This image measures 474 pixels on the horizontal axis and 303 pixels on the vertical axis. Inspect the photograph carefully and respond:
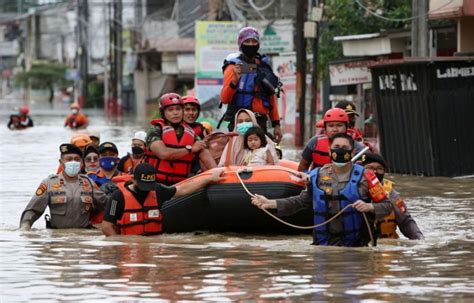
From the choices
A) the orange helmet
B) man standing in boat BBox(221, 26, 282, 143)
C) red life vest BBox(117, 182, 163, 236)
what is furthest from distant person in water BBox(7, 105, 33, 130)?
red life vest BBox(117, 182, 163, 236)

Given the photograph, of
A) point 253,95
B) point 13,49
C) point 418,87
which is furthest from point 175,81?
point 13,49

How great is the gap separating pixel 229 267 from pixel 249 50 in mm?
4940

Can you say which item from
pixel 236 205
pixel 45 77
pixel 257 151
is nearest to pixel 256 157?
pixel 257 151

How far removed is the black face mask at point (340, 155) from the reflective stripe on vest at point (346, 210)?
21 centimetres

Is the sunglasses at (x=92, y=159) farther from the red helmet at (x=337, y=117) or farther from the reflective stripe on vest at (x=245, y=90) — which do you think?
the red helmet at (x=337, y=117)

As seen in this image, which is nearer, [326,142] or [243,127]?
[326,142]

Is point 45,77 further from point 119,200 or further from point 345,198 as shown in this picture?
point 345,198

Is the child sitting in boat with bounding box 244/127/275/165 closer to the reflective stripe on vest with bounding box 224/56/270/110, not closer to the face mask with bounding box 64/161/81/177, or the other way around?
the reflective stripe on vest with bounding box 224/56/270/110

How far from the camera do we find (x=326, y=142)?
48.1ft

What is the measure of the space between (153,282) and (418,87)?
14.2m

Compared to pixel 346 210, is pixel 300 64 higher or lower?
higher

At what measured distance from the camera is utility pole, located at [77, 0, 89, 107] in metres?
97.1

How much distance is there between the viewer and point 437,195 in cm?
2092

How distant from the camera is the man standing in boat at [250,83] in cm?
1627
